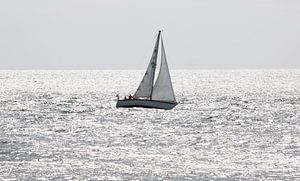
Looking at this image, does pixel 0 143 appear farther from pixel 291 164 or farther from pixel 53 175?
pixel 291 164

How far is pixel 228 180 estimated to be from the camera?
137ft

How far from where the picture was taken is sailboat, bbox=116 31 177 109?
85.7m

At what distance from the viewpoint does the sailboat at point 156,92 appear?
281ft

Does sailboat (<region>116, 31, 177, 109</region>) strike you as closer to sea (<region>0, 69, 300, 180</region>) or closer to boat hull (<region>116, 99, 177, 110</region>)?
boat hull (<region>116, 99, 177, 110</region>)

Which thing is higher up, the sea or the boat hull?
the boat hull

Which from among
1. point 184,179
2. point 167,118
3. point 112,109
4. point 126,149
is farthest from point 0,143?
point 112,109

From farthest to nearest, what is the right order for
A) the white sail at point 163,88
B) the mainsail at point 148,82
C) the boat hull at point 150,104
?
the mainsail at point 148,82 < the white sail at point 163,88 < the boat hull at point 150,104

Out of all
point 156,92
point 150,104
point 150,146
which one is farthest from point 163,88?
point 150,146

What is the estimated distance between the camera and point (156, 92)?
287 feet

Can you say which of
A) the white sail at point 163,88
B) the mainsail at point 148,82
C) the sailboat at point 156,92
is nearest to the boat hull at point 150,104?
the sailboat at point 156,92

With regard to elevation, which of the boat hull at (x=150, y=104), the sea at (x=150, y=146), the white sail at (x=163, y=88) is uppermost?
the white sail at (x=163, y=88)

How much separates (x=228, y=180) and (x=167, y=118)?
42200mm

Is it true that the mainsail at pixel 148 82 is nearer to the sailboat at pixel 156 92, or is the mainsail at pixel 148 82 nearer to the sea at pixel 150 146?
the sailboat at pixel 156 92

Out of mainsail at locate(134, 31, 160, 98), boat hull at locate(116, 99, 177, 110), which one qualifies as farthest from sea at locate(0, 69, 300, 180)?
mainsail at locate(134, 31, 160, 98)
